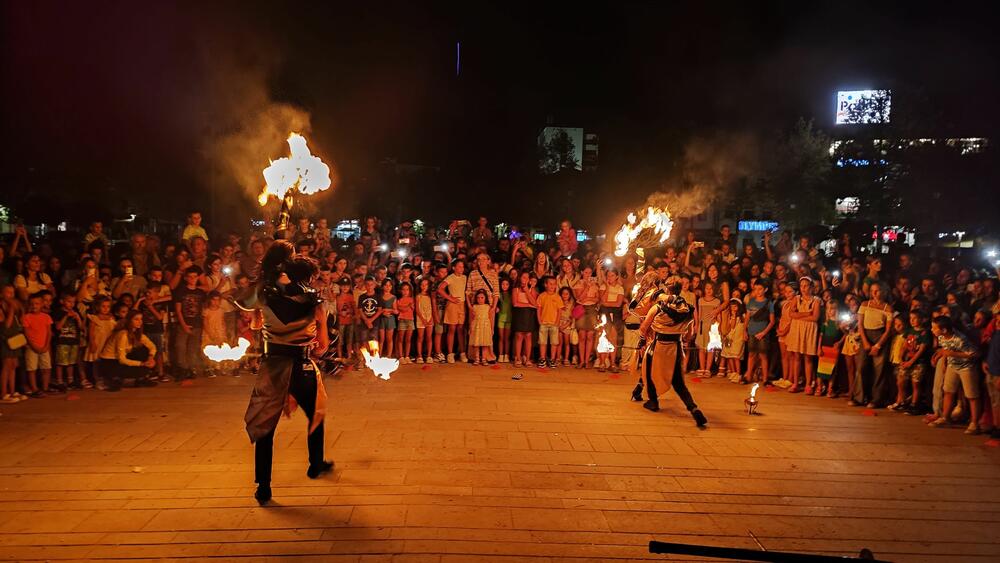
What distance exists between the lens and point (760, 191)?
1026 inches

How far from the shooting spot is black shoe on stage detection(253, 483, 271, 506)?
179 inches

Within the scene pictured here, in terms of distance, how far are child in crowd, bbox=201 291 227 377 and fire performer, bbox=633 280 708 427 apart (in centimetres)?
612

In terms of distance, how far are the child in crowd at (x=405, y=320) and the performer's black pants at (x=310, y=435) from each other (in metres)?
4.99

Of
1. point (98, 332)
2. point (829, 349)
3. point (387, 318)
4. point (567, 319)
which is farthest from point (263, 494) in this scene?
point (829, 349)

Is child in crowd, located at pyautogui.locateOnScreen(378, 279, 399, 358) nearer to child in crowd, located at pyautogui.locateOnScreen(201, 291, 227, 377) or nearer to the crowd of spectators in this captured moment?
the crowd of spectators

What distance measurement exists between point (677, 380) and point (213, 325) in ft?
21.6

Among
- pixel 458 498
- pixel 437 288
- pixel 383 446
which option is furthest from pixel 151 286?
pixel 458 498

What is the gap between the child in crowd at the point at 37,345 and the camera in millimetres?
7633

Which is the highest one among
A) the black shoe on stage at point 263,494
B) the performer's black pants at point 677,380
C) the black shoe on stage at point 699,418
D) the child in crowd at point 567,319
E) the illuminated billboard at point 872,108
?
the illuminated billboard at point 872,108

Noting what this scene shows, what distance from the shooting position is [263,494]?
4.56 m

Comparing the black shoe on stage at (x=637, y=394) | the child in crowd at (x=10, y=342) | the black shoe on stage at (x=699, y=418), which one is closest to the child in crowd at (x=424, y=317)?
the black shoe on stage at (x=637, y=394)

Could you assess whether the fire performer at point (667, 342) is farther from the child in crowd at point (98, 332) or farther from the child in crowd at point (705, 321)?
the child in crowd at point (98, 332)

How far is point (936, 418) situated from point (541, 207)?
18.3 m

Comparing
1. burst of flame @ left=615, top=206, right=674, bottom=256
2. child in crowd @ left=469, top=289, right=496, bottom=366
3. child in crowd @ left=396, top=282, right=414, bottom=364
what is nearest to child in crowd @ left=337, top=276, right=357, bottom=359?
child in crowd @ left=396, top=282, right=414, bottom=364
